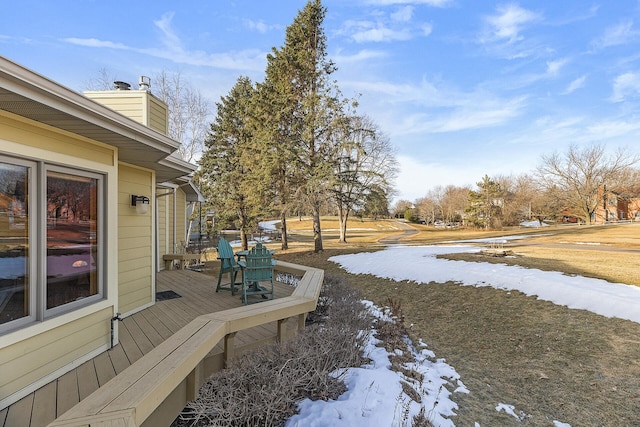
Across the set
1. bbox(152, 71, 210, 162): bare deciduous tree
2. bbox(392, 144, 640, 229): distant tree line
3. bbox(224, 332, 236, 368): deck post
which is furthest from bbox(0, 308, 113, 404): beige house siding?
bbox(392, 144, 640, 229): distant tree line

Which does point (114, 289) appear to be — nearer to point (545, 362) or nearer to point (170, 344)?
point (170, 344)

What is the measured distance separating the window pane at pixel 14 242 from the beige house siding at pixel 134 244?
1.73m

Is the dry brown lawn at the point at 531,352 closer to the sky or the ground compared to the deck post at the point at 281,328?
closer to the ground

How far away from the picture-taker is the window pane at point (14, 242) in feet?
7.69

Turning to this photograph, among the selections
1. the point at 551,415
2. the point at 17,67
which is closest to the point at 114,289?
the point at 17,67

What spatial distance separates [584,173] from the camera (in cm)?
2877

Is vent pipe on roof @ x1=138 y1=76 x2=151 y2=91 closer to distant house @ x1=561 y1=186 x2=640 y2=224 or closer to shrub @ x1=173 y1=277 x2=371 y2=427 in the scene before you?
shrub @ x1=173 y1=277 x2=371 y2=427

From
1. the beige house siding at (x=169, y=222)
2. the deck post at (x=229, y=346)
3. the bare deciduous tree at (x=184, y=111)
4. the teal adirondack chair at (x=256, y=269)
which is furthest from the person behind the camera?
the bare deciduous tree at (x=184, y=111)

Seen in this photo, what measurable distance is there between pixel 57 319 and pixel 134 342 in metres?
1.01

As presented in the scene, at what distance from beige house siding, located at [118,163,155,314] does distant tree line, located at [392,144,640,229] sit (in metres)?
32.3

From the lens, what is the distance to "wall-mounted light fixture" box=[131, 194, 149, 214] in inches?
178

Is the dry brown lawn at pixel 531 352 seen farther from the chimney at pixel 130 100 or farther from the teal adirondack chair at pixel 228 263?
the chimney at pixel 130 100

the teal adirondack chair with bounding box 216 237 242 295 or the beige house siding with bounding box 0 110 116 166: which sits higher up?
the beige house siding with bounding box 0 110 116 166

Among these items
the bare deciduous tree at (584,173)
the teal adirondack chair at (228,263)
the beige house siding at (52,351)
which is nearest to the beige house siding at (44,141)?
the beige house siding at (52,351)
